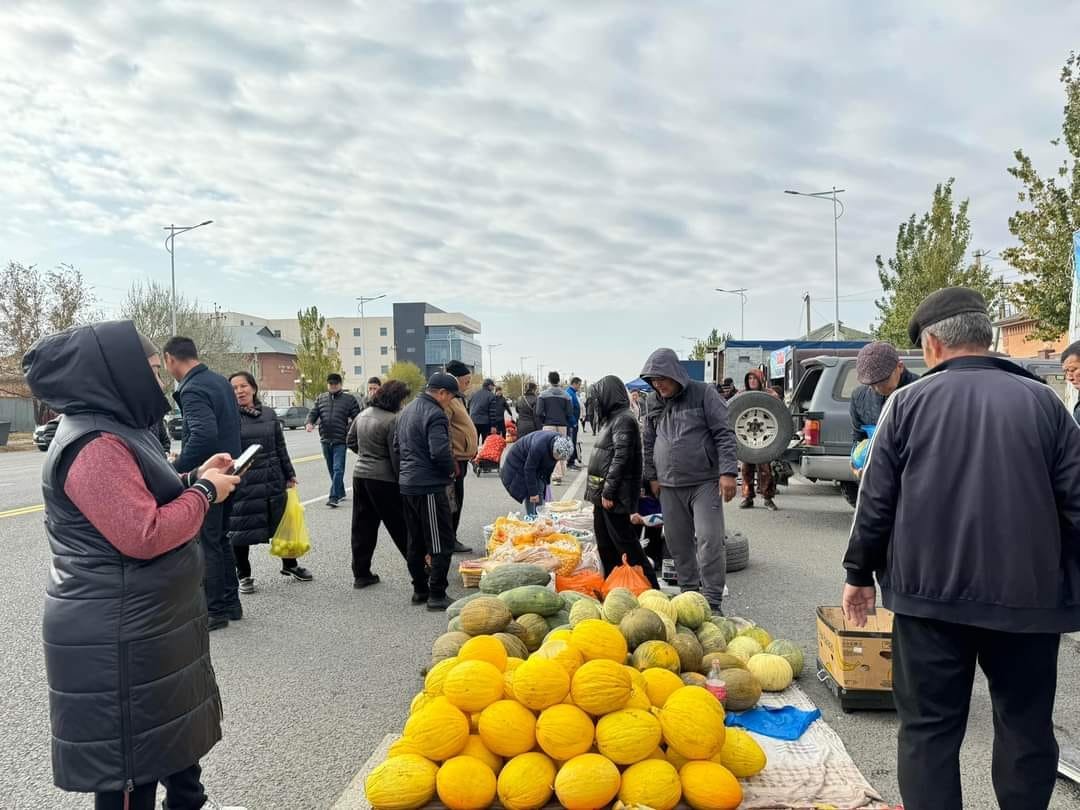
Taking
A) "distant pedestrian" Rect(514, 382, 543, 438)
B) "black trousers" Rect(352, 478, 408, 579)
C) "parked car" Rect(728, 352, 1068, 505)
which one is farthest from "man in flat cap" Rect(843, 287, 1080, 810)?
"distant pedestrian" Rect(514, 382, 543, 438)

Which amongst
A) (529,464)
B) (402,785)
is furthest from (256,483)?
(402,785)

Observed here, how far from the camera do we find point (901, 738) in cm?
253

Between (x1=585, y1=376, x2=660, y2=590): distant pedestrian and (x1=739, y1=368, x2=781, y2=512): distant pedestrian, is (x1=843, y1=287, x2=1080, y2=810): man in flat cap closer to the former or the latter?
(x1=585, y1=376, x2=660, y2=590): distant pedestrian

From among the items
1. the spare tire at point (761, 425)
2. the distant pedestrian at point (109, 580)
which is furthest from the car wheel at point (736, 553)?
the distant pedestrian at point (109, 580)

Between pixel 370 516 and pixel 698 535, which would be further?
pixel 370 516

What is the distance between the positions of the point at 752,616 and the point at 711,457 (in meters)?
A: 1.29

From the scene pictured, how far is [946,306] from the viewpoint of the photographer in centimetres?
263

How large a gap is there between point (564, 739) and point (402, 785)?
651mm

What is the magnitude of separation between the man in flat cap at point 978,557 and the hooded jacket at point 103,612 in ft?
8.09

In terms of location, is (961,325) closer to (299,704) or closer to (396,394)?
(299,704)

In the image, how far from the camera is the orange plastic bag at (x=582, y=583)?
5551 millimetres

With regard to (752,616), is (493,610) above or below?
above

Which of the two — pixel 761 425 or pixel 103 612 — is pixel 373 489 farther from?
pixel 761 425

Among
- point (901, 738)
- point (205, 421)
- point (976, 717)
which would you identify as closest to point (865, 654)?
point (976, 717)
